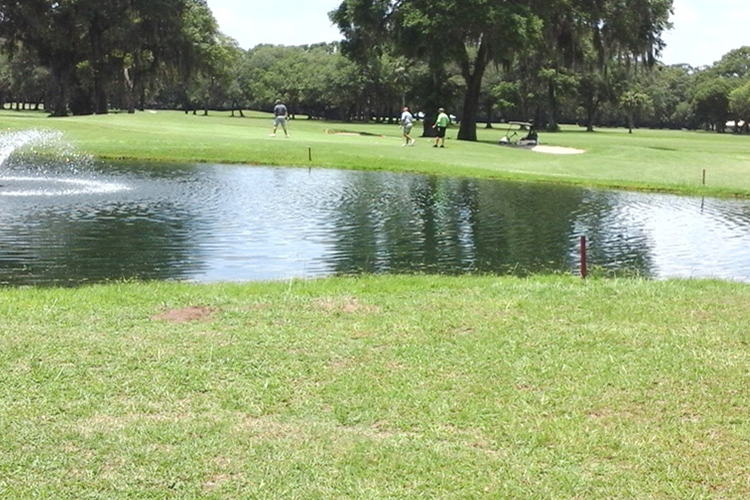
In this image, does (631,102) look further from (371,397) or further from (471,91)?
(371,397)

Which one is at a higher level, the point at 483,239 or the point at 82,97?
the point at 82,97

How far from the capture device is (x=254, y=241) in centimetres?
1694

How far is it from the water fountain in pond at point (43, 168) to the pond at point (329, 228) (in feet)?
0.46

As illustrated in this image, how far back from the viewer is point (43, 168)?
3116 centimetres

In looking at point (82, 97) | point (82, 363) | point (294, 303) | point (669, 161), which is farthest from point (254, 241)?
point (82, 97)

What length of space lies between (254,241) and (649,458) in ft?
40.0

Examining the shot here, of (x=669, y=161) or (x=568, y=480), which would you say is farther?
(x=669, y=161)

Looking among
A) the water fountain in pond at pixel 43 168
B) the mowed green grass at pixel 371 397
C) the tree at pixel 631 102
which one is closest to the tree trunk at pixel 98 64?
the water fountain in pond at pixel 43 168


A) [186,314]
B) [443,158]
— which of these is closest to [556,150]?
[443,158]

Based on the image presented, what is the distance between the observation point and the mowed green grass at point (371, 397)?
5.29 m

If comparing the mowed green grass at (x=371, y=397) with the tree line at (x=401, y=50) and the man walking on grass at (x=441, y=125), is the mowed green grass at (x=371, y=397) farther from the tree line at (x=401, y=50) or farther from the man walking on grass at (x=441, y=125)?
the tree line at (x=401, y=50)

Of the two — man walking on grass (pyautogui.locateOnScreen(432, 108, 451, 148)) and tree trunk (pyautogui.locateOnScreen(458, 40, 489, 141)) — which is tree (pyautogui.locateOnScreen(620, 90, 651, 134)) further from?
man walking on grass (pyautogui.locateOnScreen(432, 108, 451, 148))

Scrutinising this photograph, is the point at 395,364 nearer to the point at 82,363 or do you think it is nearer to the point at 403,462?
the point at 403,462

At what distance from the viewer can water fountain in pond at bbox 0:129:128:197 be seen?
80.0ft
